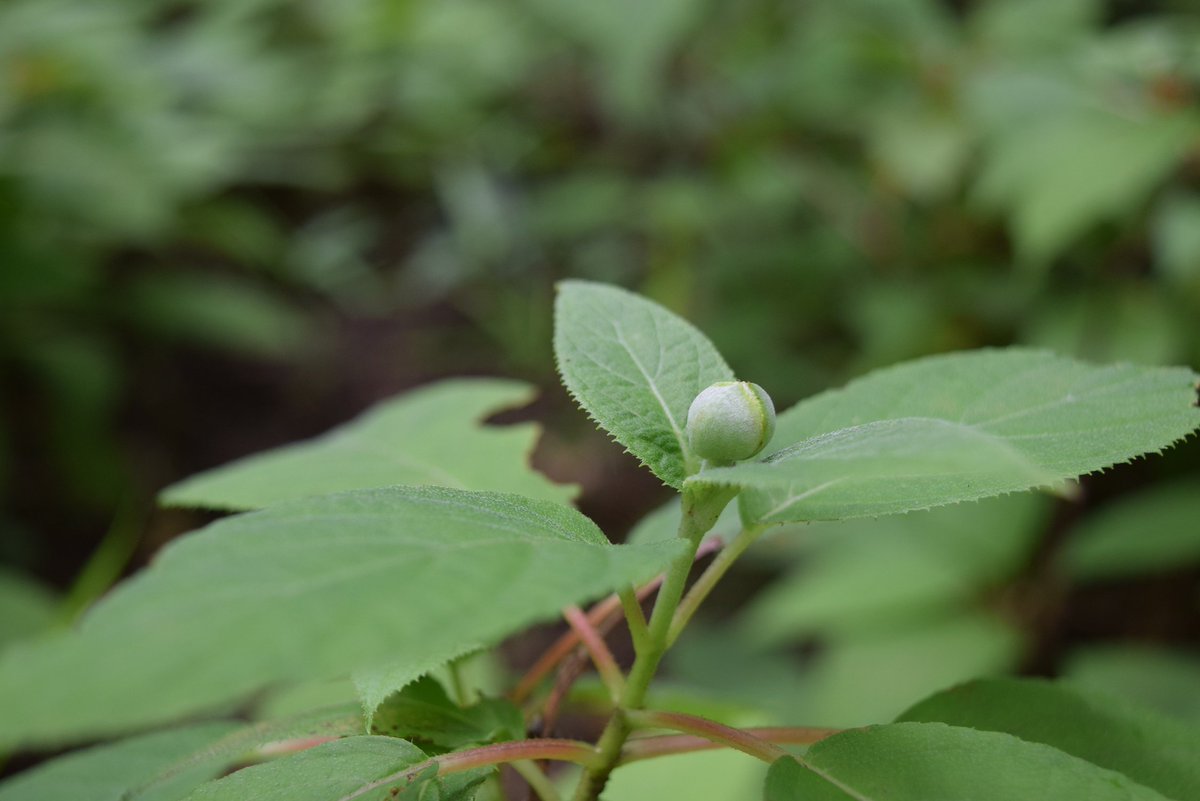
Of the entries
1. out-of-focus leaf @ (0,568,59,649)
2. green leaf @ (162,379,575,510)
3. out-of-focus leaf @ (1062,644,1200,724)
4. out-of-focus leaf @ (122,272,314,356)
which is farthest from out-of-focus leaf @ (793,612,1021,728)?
out-of-focus leaf @ (122,272,314,356)

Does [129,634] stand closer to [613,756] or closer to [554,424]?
[613,756]

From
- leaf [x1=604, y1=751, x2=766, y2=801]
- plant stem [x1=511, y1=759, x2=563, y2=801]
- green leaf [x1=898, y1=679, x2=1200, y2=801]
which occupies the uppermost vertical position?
green leaf [x1=898, y1=679, x2=1200, y2=801]

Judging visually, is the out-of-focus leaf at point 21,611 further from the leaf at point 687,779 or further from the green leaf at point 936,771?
the green leaf at point 936,771

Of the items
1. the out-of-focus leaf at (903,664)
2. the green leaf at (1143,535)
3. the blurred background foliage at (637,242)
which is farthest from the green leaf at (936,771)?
the green leaf at (1143,535)

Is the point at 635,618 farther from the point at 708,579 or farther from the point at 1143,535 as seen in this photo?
the point at 1143,535

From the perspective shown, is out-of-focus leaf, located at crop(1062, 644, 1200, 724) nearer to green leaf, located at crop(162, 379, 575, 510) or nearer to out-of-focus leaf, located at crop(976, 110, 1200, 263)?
out-of-focus leaf, located at crop(976, 110, 1200, 263)

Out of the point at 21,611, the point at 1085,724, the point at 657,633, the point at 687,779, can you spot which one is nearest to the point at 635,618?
the point at 657,633
